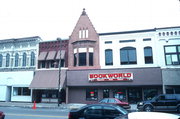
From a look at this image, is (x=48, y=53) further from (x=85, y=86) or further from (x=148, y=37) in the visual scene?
(x=148, y=37)

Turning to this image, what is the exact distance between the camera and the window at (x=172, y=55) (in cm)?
2122

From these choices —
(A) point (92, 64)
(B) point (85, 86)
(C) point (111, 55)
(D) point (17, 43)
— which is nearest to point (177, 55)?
(C) point (111, 55)

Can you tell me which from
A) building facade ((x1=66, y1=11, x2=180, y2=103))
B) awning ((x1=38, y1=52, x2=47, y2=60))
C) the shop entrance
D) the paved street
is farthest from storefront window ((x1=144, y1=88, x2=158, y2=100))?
awning ((x1=38, y1=52, x2=47, y2=60))

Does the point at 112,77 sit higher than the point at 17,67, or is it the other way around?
the point at 17,67

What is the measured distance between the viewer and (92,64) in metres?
23.6

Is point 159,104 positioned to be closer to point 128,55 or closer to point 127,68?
point 127,68

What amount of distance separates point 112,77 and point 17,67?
1745cm

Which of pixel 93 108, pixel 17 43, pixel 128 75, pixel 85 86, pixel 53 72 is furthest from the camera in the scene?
pixel 17 43

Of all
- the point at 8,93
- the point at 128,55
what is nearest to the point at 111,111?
the point at 128,55

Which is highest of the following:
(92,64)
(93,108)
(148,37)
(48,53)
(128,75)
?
(148,37)

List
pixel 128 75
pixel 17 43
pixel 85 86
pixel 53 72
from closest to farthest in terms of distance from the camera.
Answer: pixel 128 75 → pixel 85 86 → pixel 53 72 → pixel 17 43

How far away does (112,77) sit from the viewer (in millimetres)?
21578

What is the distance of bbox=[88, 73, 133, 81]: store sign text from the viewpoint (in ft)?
69.1

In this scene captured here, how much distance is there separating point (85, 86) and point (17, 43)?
51.7ft
